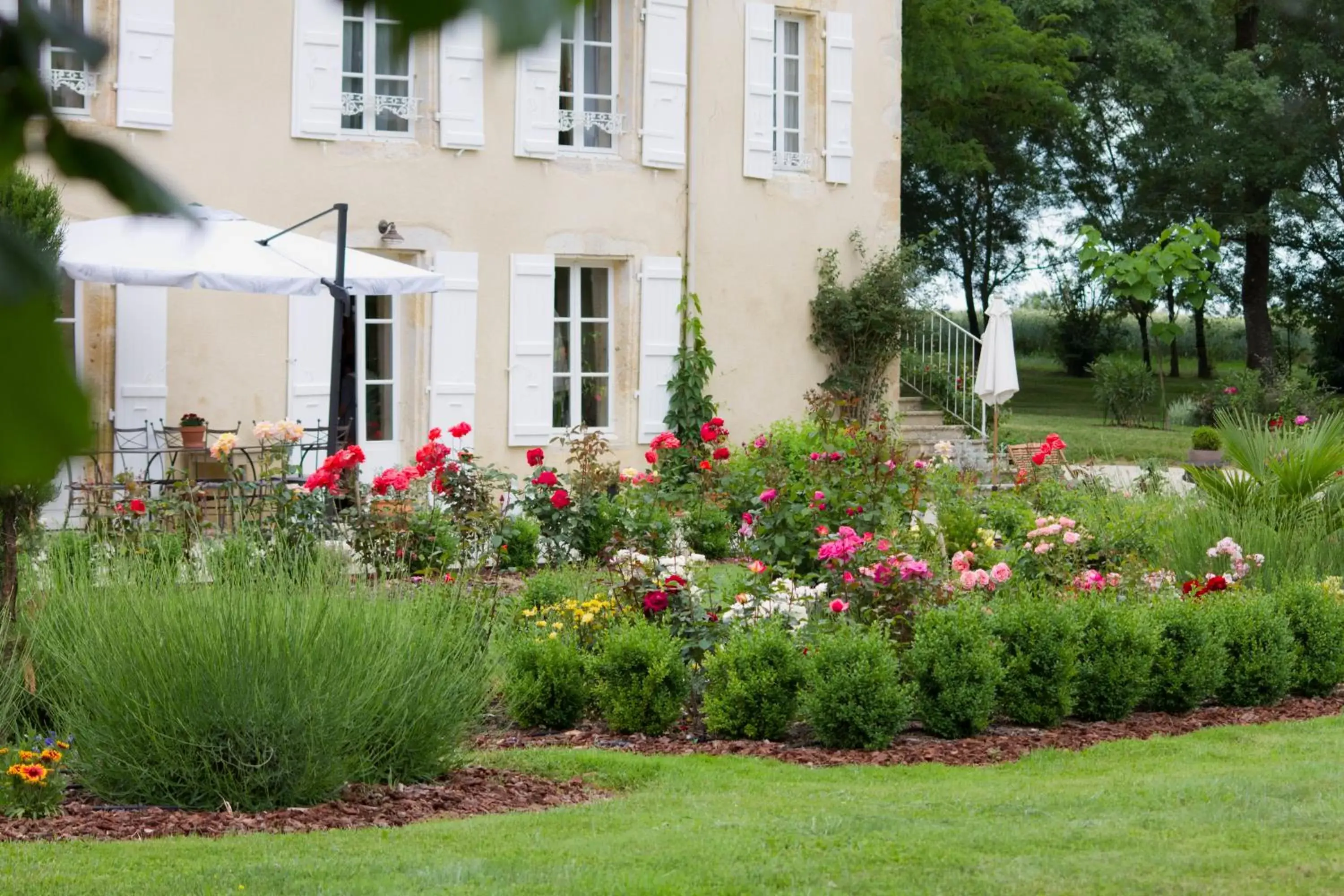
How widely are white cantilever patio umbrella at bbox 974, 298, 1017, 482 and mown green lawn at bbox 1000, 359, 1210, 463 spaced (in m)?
0.90

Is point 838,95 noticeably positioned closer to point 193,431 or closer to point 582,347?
point 582,347

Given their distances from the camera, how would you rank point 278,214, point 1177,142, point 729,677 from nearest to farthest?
point 729,677 < point 278,214 < point 1177,142

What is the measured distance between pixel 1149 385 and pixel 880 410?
10.5 meters

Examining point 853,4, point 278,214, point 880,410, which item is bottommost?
point 880,410

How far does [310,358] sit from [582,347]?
100 inches

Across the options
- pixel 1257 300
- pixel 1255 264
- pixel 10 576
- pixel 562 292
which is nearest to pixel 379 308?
pixel 562 292

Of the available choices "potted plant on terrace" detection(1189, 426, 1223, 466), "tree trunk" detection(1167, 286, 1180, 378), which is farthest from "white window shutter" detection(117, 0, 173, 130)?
"tree trunk" detection(1167, 286, 1180, 378)

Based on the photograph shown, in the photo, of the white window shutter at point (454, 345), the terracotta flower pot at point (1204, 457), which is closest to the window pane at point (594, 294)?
the white window shutter at point (454, 345)

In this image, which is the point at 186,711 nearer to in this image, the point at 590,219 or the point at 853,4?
the point at 590,219

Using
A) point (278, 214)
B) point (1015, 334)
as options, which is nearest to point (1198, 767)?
point (278, 214)

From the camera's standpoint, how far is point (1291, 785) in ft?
16.2

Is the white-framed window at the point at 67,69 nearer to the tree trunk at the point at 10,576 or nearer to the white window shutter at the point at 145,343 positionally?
the tree trunk at the point at 10,576

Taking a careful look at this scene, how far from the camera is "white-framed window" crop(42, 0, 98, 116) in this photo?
59cm

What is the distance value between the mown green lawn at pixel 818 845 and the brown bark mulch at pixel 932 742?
33 cm
